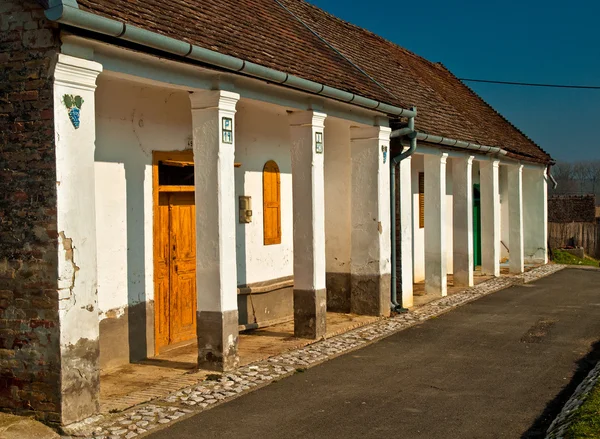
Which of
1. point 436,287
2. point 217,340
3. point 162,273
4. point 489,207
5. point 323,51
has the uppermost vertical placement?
point 323,51

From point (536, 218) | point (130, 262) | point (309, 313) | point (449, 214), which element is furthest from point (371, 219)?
point (536, 218)

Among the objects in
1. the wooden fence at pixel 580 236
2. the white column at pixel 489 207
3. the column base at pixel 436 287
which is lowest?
the column base at pixel 436 287

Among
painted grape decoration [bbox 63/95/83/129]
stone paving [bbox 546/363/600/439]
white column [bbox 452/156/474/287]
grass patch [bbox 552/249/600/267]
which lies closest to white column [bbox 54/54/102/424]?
painted grape decoration [bbox 63/95/83/129]

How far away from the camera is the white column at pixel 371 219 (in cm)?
1198

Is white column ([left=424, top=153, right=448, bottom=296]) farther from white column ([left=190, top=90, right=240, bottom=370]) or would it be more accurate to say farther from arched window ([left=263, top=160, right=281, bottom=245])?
white column ([left=190, top=90, right=240, bottom=370])

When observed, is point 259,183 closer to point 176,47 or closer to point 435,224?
point 176,47

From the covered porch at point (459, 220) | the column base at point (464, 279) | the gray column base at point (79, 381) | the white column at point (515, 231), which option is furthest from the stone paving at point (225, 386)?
the white column at point (515, 231)

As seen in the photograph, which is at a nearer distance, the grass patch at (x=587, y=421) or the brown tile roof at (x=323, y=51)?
the grass patch at (x=587, y=421)

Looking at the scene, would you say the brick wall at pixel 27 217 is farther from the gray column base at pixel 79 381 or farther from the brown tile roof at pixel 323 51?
the brown tile roof at pixel 323 51

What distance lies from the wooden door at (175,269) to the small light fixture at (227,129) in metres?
1.57

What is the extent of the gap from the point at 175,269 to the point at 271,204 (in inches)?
99.7

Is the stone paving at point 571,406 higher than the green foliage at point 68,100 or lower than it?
lower

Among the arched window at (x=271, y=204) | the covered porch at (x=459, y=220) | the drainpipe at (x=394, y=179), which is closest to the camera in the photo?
the arched window at (x=271, y=204)

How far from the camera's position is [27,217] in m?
6.14
